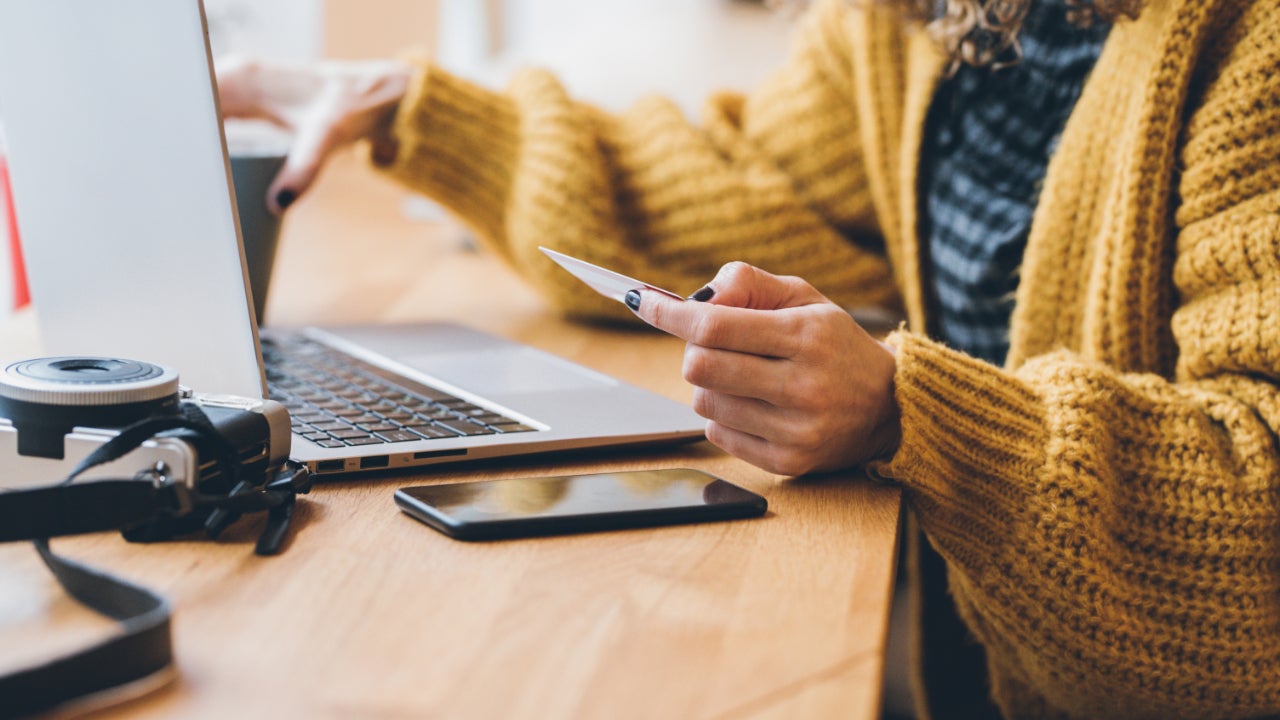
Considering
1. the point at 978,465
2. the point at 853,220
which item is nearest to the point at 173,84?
the point at 978,465

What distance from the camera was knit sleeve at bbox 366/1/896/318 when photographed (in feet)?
3.18

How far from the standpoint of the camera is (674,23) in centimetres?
160

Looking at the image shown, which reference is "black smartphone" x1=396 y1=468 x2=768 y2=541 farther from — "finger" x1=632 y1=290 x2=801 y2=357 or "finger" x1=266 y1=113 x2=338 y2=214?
"finger" x1=266 y1=113 x2=338 y2=214

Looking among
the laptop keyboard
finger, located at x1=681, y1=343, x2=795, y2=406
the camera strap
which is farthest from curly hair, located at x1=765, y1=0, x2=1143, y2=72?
the camera strap

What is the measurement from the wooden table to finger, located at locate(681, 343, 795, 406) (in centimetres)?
5

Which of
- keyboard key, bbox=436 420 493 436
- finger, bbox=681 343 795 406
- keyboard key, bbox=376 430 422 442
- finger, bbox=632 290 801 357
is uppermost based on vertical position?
finger, bbox=632 290 801 357

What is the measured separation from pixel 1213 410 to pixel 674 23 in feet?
3.83

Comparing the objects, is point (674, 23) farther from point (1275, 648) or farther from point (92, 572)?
point (92, 572)

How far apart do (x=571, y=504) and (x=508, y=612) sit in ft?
0.31

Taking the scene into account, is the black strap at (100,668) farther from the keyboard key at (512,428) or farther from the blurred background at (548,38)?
the blurred background at (548,38)

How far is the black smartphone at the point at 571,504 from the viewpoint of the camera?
1.47ft

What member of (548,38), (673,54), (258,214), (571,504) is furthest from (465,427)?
(548,38)

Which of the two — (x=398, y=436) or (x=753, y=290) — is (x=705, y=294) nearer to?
(x=753, y=290)

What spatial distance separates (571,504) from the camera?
47 centimetres
